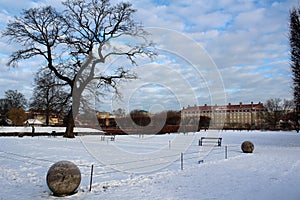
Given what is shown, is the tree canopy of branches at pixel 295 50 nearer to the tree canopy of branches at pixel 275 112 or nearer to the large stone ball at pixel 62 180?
the large stone ball at pixel 62 180

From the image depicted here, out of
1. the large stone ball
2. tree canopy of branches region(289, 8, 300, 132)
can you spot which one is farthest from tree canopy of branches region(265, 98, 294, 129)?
the large stone ball

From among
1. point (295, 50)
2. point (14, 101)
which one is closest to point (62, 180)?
point (295, 50)

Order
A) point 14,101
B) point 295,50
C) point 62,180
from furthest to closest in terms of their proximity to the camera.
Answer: point 14,101 → point 295,50 → point 62,180

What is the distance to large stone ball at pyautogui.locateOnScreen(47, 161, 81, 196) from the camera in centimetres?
744

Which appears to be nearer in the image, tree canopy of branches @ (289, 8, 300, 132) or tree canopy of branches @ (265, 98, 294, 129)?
tree canopy of branches @ (289, 8, 300, 132)

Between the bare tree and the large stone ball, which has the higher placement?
the bare tree

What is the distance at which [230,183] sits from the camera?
9.44 metres

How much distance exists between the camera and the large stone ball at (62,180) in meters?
7.44

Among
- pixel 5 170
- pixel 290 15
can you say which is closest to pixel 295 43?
pixel 290 15

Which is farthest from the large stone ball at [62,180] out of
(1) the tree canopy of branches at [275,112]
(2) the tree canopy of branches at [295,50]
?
(1) the tree canopy of branches at [275,112]

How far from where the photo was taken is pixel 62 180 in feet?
24.5

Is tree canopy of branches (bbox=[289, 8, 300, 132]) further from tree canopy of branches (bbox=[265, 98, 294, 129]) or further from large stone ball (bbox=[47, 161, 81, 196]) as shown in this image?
tree canopy of branches (bbox=[265, 98, 294, 129])

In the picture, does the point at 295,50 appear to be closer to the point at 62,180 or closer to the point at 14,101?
the point at 62,180

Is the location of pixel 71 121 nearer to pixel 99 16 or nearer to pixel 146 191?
pixel 99 16
